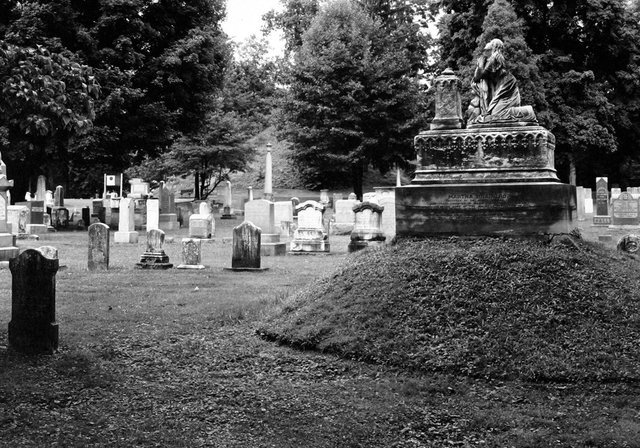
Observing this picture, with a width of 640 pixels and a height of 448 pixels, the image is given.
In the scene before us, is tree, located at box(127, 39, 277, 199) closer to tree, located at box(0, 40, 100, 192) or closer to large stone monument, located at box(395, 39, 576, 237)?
large stone monument, located at box(395, 39, 576, 237)

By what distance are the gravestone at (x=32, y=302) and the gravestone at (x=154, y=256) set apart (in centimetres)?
803

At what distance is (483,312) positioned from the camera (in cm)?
725

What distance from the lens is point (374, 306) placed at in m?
7.61

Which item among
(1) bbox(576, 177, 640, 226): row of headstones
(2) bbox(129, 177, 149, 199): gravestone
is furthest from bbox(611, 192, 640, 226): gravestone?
(2) bbox(129, 177, 149, 199): gravestone

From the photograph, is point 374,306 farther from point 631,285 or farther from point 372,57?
point 372,57

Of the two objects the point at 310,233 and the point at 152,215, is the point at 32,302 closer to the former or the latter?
the point at 310,233

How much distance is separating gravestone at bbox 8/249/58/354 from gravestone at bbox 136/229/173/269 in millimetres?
8026

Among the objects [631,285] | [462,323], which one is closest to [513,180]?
[631,285]

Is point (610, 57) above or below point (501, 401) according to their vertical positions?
above

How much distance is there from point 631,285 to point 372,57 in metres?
35.6

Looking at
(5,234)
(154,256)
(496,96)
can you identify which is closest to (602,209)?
(496,96)

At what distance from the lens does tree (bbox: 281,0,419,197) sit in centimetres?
3884

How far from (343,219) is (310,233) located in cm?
735

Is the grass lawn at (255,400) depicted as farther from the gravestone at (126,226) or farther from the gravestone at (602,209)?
the gravestone at (602,209)
